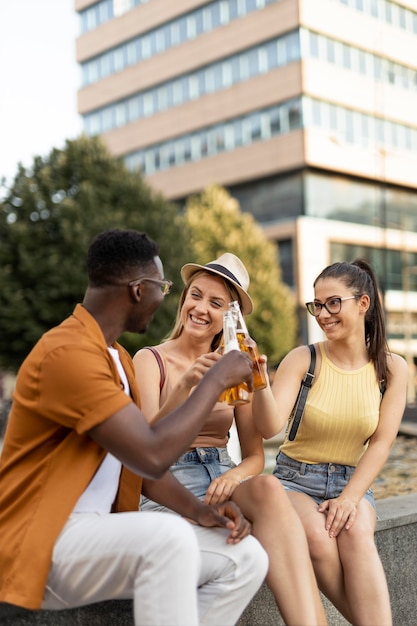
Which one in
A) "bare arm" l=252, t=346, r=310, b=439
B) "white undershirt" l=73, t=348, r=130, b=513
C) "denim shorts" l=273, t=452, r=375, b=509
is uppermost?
"bare arm" l=252, t=346, r=310, b=439

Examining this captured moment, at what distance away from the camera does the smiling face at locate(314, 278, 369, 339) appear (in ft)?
12.6

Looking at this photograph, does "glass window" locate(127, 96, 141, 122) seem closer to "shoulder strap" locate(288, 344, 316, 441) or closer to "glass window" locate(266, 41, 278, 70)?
"glass window" locate(266, 41, 278, 70)

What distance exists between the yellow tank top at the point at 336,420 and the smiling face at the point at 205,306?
515 mm

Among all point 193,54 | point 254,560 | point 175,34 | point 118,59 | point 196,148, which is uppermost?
point 175,34

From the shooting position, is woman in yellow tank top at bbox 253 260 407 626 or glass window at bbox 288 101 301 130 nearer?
woman in yellow tank top at bbox 253 260 407 626

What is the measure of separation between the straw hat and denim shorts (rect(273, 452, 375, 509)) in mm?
733

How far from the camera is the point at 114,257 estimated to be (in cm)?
268

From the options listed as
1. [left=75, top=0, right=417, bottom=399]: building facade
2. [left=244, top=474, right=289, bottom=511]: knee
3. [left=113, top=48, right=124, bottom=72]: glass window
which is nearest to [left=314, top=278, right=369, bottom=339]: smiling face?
[left=244, top=474, right=289, bottom=511]: knee

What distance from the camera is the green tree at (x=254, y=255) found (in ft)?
111

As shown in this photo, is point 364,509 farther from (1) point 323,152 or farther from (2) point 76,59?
(2) point 76,59

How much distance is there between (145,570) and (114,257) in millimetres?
922

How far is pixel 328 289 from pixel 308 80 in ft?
125

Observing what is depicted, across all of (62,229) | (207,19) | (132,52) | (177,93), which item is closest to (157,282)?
(62,229)

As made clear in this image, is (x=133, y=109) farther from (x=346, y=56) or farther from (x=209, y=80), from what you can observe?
(x=346, y=56)
